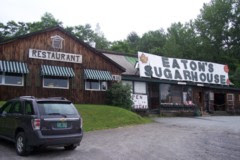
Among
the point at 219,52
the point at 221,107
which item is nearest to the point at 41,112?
the point at 221,107

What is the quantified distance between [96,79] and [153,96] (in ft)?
25.3

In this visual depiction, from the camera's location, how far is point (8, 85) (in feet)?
69.5

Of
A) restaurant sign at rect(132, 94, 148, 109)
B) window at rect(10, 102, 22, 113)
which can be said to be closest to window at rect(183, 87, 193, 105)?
restaurant sign at rect(132, 94, 148, 109)

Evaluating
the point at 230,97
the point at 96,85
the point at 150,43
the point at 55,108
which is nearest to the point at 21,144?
A: the point at 55,108

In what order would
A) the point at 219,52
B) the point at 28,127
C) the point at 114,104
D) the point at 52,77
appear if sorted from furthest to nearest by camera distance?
the point at 219,52
the point at 114,104
the point at 52,77
the point at 28,127

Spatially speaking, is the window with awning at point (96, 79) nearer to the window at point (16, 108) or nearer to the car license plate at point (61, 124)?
the window at point (16, 108)

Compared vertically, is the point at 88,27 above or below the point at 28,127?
above

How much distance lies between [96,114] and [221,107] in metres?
21.3

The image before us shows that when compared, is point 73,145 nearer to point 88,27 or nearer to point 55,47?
point 55,47

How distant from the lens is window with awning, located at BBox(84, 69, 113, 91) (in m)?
24.4

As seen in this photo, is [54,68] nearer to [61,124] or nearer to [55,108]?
[55,108]

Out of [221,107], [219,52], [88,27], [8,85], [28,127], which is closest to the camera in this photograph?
[28,127]

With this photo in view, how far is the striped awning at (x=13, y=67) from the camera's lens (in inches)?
815

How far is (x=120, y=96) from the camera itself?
24.7m
